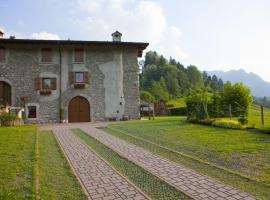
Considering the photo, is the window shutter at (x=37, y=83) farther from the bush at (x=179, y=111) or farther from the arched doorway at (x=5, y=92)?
the bush at (x=179, y=111)

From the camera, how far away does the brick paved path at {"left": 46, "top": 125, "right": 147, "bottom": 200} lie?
4.60m

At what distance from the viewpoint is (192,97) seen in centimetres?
1847

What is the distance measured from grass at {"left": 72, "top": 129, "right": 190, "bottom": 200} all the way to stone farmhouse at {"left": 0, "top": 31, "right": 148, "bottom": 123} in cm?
1515

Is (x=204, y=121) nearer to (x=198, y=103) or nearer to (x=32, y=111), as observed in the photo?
(x=198, y=103)

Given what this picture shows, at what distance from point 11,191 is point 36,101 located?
18861mm

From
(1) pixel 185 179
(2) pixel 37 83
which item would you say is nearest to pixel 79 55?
(2) pixel 37 83

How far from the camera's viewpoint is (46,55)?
75.2 feet

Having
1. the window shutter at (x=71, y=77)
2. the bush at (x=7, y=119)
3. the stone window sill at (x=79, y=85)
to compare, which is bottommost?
the bush at (x=7, y=119)

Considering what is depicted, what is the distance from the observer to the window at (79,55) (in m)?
23.4

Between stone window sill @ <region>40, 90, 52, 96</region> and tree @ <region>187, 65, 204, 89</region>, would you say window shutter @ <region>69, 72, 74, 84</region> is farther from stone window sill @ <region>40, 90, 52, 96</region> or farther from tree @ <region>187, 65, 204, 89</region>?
tree @ <region>187, 65, 204, 89</region>

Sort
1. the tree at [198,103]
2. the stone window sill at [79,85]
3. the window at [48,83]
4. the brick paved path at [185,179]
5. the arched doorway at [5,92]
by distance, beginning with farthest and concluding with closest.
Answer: the stone window sill at [79,85], the window at [48,83], the arched doorway at [5,92], the tree at [198,103], the brick paved path at [185,179]

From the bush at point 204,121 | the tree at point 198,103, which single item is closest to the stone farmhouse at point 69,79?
the tree at point 198,103

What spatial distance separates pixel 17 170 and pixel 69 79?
17.7 meters

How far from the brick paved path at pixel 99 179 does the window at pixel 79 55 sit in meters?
16.4
